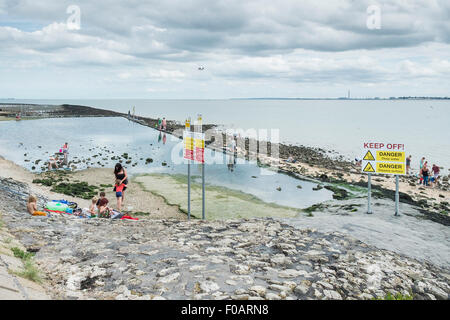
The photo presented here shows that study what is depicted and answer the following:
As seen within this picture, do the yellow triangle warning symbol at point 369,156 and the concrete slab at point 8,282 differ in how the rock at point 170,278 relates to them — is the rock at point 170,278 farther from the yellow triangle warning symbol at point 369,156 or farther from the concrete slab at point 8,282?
the yellow triangle warning symbol at point 369,156

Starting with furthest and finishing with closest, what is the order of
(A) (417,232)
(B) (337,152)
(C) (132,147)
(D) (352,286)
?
(B) (337,152) < (C) (132,147) < (A) (417,232) < (D) (352,286)

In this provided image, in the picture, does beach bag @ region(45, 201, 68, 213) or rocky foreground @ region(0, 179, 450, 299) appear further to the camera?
beach bag @ region(45, 201, 68, 213)

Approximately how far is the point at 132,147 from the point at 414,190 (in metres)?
35.1

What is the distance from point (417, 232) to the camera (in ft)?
43.5

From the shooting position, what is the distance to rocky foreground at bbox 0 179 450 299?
22.0ft

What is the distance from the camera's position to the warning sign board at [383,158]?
1491cm

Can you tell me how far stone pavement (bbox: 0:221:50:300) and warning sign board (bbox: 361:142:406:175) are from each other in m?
13.0

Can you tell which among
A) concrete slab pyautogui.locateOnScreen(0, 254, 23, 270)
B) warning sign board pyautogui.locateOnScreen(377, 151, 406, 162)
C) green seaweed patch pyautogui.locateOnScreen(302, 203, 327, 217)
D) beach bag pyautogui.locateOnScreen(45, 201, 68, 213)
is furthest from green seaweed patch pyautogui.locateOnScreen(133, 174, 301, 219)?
concrete slab pyautogui.locateOnScreen(0, 254, 23, 270)

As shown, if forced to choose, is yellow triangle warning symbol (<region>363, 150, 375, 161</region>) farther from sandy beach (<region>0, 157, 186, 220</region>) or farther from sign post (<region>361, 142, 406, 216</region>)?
sandy beach (<region>0, 157, 186, 220</region>)

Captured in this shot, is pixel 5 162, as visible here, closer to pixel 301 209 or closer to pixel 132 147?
pixel 132 147

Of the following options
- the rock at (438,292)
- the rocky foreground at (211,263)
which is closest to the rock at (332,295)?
the rocky foreground at (211,263)
